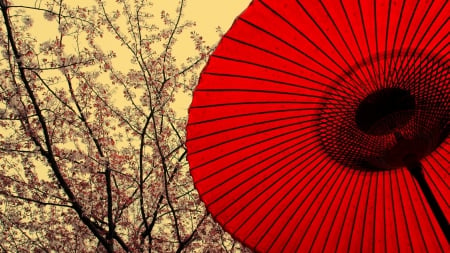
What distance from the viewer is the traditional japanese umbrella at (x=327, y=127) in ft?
5.38

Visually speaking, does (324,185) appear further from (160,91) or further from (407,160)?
(160,91)

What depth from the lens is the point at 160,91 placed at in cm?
757

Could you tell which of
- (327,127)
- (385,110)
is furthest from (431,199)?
(327,127)

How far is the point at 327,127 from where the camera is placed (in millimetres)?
1871

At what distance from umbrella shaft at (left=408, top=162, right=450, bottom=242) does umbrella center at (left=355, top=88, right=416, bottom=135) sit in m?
0.19

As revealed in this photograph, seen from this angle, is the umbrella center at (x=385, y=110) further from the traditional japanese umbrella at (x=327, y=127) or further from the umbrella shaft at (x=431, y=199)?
the umbrella shaft at (x=431, y=199)

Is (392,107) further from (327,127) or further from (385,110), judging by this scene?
(327,127)

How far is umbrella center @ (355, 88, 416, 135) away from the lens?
1.66 meters

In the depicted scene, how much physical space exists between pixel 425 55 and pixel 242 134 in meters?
0.93

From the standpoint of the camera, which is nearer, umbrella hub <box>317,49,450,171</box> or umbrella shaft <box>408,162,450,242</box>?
umbrella shaft <box>408,162,450,242</box>

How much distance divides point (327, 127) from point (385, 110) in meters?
0.29

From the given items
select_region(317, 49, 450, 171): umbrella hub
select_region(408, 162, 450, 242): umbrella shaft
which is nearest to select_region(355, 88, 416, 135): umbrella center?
select_region(317, 49, 450, 171): umbrella hub

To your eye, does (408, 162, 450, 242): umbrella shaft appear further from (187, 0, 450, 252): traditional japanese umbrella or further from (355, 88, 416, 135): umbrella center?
(355, 88, 416, 135): umbrella center

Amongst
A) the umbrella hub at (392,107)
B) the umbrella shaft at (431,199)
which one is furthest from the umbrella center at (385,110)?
the umbrella shaft at (431,199)
